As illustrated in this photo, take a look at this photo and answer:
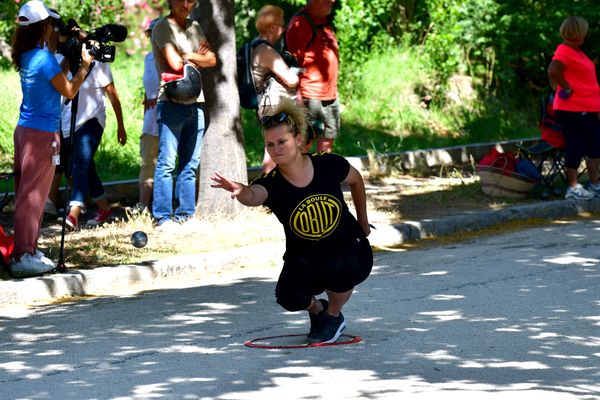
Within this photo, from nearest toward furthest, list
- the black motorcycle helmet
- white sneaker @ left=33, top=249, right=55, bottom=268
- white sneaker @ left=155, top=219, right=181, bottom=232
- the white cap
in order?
the white cap < white sneaker @ left=33, top=249, right=55, bottom=268 < the black motorcycle helmet < white sneaker @ left=155, top=219, right=181, bottom=232

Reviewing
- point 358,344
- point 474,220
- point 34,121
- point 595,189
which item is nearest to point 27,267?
point 34,121

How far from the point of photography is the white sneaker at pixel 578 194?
1312cm

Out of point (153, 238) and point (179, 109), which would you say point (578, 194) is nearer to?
point (179, 109)

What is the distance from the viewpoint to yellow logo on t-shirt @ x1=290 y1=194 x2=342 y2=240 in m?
7.11

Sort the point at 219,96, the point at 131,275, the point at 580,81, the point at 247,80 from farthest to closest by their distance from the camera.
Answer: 1. the point at 580,81
2. the point at 247,80
3. the point at 219,96
4. the point at 131,275

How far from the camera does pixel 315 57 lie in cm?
1250

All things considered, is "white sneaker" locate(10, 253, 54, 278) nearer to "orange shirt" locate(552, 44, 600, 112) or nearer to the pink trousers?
the pink trousers

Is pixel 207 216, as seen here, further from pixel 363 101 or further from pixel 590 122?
pixel 363 101

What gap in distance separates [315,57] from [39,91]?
3802mm

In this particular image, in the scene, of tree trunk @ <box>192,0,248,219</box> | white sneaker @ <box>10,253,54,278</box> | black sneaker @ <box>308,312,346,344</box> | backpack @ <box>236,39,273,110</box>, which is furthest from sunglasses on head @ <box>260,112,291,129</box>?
backpack @ <box>236,39,273,110</box>

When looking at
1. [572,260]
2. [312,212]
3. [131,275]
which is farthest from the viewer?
[572,260]

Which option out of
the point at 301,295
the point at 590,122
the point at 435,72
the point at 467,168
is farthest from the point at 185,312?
the point at 435,72

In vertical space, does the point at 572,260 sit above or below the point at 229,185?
below

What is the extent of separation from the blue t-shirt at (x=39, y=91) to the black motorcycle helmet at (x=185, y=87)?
178cm
